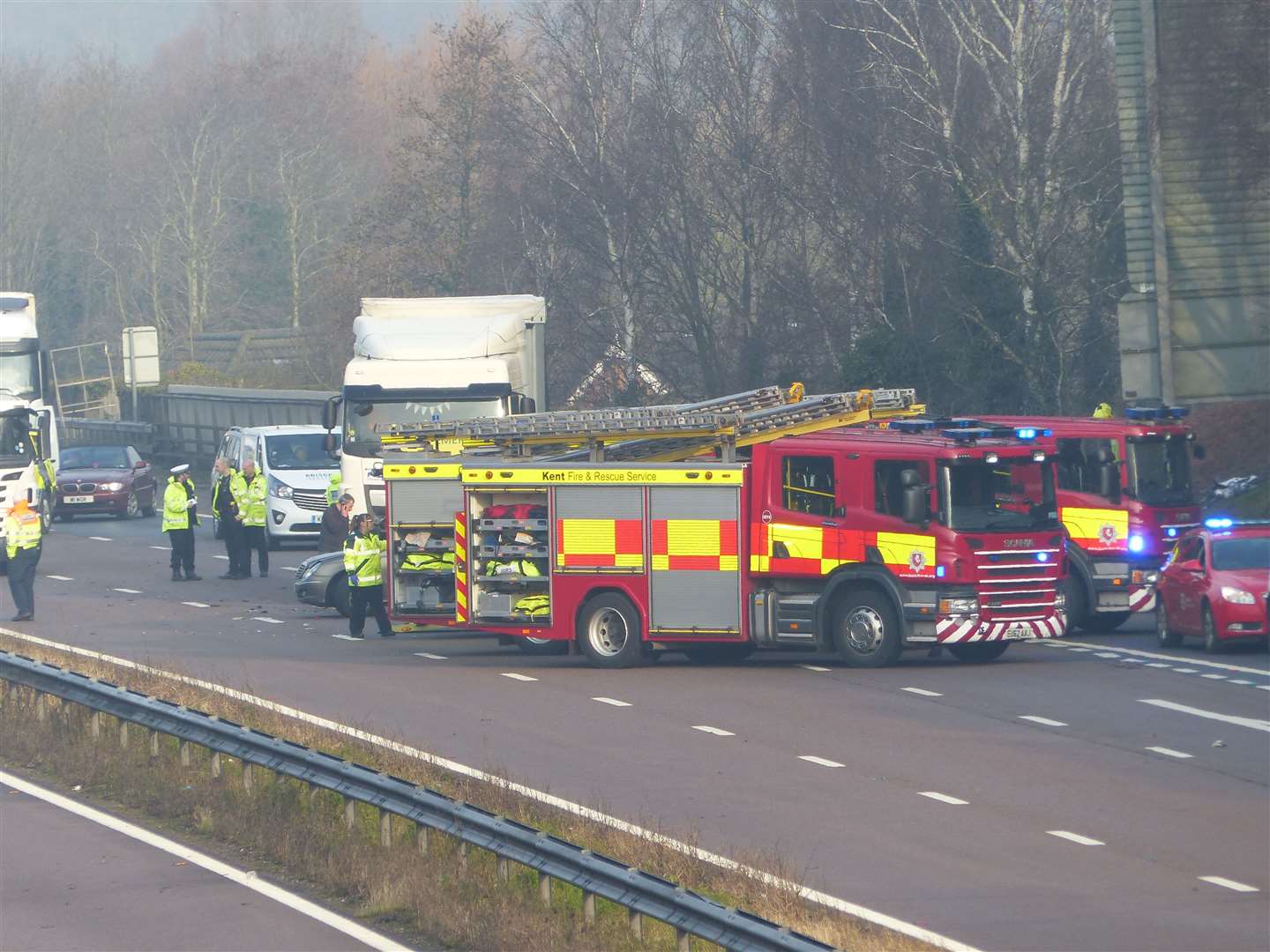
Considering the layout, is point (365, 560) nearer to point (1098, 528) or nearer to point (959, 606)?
point (959, 606)

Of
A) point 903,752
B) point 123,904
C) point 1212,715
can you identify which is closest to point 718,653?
point 1212,715

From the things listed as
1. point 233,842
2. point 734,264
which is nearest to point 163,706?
point 233,842

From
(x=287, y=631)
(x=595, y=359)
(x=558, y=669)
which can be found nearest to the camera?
(x=558, y=669)

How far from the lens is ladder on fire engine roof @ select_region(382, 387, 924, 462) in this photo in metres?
19.2

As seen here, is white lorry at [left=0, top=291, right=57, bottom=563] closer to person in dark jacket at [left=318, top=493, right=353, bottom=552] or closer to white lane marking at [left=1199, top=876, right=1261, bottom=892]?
person in dark jacket at [left=318, top=493, right=353, bottom=552]

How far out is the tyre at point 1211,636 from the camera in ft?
64.0

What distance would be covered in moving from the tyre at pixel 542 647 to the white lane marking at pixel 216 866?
25.1ft

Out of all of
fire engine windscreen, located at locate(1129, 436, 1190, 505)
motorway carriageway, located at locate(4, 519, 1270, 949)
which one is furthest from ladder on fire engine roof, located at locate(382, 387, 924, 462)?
fire engine windscreen, located at locate(1129, 436, 1190, 505)

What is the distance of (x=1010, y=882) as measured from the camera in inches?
395

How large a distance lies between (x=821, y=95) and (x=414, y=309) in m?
16.2

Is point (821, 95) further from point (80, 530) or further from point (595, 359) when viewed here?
point (80, 530)

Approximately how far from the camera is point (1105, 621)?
21875mm

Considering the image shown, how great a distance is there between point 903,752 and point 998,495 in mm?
5115

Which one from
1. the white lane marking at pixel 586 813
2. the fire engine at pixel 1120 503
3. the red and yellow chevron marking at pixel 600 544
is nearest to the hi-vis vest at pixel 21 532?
the white lane marking at pixel 586 813
